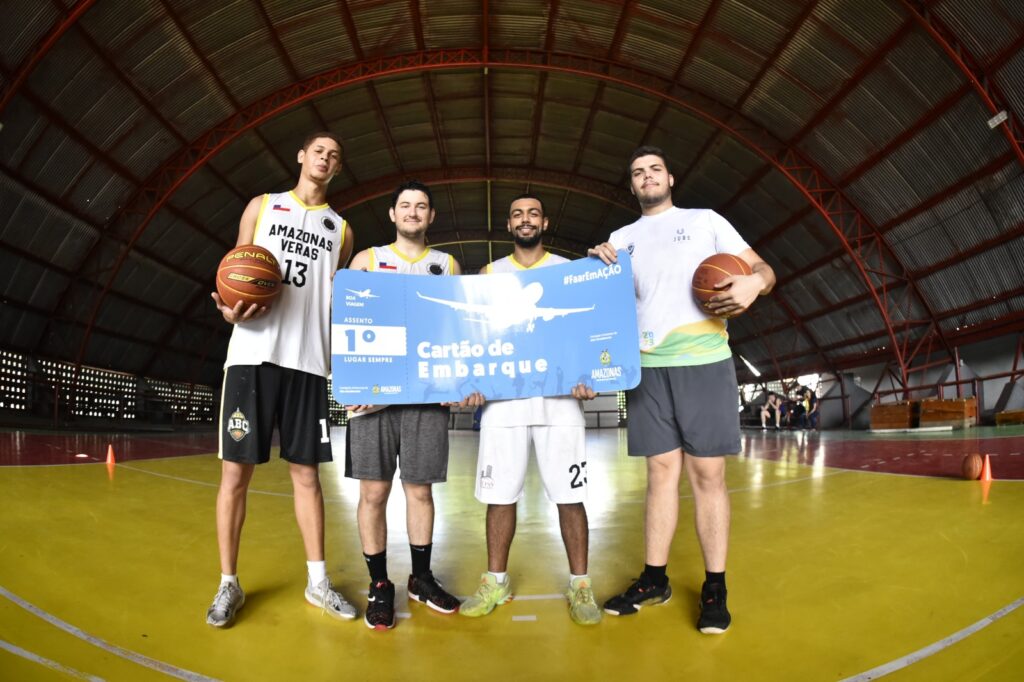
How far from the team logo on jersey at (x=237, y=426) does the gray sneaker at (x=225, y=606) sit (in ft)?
2.37

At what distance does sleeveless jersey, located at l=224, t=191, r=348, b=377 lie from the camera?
2.87 meters

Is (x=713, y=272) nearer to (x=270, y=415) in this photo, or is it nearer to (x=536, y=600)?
(x=536, y=600)

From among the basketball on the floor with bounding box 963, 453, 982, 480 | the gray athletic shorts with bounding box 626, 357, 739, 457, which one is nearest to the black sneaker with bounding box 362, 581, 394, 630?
the gray athletic shorts with bounding box 626, 357, 739, 457

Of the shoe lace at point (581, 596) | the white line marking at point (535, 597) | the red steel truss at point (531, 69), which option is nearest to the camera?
the shoe lace at point (581, 596)

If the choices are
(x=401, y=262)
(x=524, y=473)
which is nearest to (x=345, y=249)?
(x=401, y=262)

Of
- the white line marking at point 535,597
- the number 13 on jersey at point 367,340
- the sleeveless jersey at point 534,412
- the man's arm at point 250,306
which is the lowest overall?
the white line marking at point 535,597

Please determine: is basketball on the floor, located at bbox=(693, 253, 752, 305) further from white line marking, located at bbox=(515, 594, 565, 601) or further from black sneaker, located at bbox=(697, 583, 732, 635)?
white line marking, located at bbox=(515, 594, 565, 601)

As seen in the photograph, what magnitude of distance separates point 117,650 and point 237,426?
1022mm

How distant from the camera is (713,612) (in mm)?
2514

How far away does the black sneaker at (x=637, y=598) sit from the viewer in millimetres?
2723

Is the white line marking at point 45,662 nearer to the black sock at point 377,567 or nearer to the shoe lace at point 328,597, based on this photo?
the shoe lace at point 328,597

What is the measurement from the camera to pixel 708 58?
15.9 metres

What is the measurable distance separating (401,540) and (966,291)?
21019 millimetres

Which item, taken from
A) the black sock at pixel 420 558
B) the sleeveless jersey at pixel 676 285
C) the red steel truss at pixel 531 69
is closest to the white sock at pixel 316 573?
the black sock at pixel 420 558
